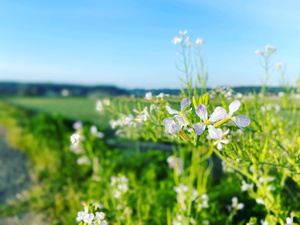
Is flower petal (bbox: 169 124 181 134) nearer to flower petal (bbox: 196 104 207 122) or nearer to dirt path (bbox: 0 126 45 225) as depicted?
flower petal (bbox: 196 104 207 122)

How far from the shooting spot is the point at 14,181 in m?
4.02

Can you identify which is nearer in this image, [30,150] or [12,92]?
[30,150]

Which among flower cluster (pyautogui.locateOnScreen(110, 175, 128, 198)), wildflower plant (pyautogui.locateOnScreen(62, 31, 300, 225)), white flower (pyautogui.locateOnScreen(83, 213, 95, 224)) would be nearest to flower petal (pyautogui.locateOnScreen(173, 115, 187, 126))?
wildflower plant (pyautogui.locateOnScreen(62, 31, 300, 225))

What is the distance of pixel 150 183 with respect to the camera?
3.12 meters

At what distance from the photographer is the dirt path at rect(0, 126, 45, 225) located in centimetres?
298

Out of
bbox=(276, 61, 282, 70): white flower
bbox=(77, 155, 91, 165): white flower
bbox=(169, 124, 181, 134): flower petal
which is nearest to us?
bbox=(169, 124, 181, 134): flower petal

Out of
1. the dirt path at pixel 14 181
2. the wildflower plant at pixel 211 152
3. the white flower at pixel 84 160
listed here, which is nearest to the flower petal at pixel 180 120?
the wildflower plant at pixel 211 152

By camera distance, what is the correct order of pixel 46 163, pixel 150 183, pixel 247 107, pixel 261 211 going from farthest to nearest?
pixel 46 163, pixel 150 183, pixel 261 211, pixel 247 107

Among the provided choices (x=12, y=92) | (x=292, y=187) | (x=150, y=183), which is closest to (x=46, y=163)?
(x=150, y=183)

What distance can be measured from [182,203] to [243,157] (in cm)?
77

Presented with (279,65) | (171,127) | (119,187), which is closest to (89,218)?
(171,127)

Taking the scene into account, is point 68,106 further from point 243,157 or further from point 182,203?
point 243,157

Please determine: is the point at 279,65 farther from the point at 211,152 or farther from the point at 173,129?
the point at 173,129

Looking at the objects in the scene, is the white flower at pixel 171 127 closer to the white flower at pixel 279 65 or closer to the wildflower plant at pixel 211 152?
the wildflower plant at pixel 211 152
